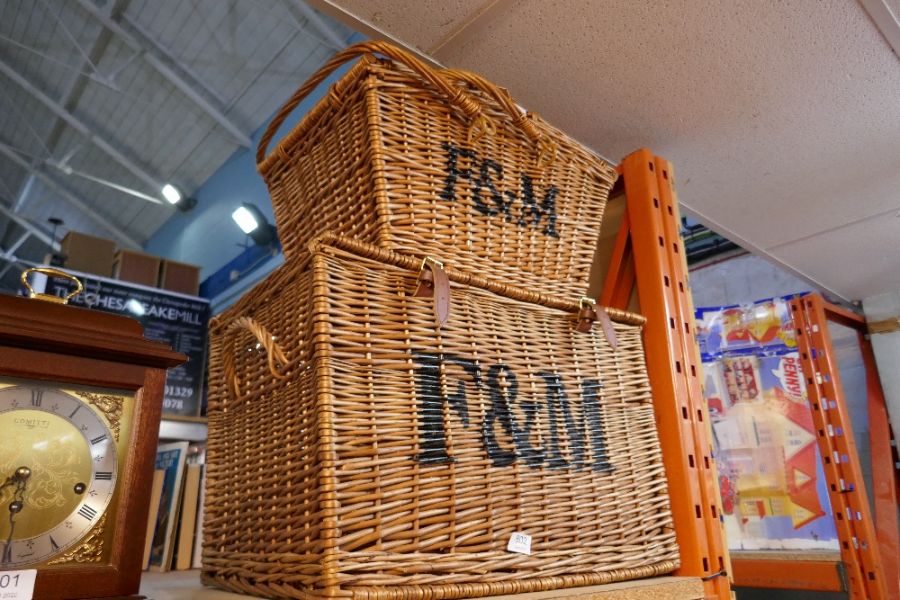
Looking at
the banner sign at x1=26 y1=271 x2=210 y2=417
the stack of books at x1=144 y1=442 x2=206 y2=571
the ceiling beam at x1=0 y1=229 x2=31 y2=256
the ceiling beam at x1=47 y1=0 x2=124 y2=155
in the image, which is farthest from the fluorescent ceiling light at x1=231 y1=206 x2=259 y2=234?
the ceiling beam at x1=0 y1=229 x2=31 y2=256

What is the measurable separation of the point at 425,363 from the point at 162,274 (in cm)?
471

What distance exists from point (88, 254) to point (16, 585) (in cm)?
479

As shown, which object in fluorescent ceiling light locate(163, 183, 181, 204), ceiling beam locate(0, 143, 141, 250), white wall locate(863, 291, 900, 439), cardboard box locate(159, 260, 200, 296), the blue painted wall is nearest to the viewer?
white wall locate(863, 291, 900, 439)

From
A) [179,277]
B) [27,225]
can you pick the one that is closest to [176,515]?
[179,277]

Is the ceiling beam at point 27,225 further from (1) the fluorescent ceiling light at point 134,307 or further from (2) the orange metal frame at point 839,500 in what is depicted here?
(2) the orange metal frame at point 839,500

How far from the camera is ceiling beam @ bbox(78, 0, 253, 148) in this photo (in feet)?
16.7

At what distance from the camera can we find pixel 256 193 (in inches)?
208

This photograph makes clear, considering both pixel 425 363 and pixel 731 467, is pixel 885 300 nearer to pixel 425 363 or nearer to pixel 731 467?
pixel 731 467

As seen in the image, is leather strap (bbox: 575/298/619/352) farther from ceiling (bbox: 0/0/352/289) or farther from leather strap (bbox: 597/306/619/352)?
ceiling (bbox: 0/0/352/289)

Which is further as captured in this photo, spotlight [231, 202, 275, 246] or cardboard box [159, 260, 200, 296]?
cardboard box [159, 260, 200, 296]

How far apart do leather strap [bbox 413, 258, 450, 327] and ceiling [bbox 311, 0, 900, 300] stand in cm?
40

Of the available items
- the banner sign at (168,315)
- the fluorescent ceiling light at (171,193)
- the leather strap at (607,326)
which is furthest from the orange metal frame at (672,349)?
the fluorescent ceiling light at (171,193)

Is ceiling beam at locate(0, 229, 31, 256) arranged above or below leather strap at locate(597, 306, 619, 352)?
above

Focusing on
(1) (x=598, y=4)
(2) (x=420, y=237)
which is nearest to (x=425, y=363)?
(2) (x=420, y=237)
